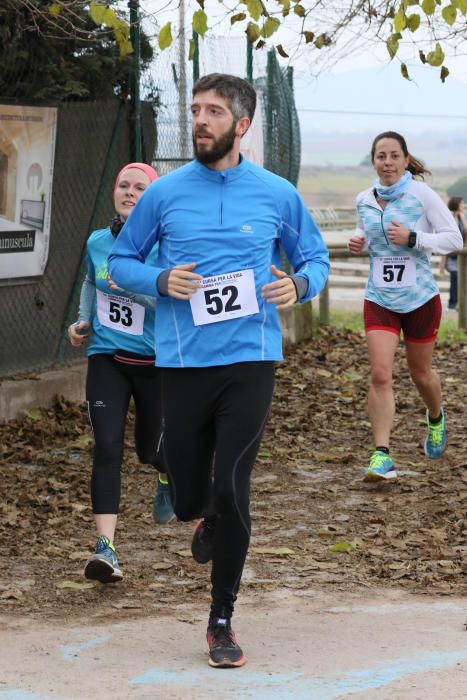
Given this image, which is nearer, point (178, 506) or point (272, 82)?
point (178, 506)

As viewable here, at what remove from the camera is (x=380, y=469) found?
8312 mm

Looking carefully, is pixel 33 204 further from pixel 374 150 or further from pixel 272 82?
pixel 272 82

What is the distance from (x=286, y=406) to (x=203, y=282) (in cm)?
633

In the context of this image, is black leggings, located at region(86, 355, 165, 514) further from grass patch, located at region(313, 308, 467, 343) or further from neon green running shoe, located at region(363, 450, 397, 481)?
grass patch, located at region(313, 308, 467, 343)

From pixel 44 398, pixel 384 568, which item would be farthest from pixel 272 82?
pixel 384 568

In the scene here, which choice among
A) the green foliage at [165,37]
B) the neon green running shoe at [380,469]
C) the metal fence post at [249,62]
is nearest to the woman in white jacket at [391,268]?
the neon green running shoe at [380,469]

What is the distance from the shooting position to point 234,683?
4.78 metres

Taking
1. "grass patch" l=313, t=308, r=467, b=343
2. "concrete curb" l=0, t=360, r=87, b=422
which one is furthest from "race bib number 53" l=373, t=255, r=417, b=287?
"grass patch" l=313, t=308, r=467, b=343

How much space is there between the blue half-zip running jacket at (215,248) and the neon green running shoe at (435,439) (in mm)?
4074

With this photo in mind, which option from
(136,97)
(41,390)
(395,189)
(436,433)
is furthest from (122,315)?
(136,97)

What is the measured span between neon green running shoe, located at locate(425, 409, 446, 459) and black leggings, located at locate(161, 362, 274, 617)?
4.16 meters

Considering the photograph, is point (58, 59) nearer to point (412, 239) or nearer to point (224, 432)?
point (412, 239)

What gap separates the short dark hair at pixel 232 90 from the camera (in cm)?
511

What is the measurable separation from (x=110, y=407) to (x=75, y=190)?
482cm
